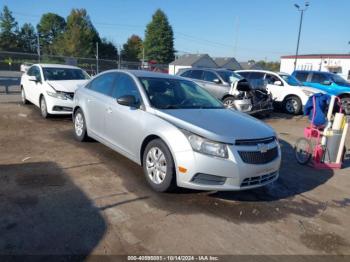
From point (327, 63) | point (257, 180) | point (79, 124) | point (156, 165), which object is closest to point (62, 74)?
point (79, 124)

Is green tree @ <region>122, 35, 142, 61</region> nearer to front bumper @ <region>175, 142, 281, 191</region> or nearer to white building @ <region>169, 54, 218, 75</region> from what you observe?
white building @ <region>169, 54, 218, 75</region>

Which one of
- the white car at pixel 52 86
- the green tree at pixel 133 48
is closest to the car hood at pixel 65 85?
the white car at pixel 52 86

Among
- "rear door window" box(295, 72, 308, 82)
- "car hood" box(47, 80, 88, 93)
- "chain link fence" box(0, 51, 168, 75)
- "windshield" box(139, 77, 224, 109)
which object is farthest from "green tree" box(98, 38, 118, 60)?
"windshield" box(139, 77, 224, 109)

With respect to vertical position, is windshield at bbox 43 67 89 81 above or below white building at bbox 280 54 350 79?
below

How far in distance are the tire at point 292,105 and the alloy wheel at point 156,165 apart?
407 inches

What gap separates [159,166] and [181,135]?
587mm

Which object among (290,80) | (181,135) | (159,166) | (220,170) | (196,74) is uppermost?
(196,74)

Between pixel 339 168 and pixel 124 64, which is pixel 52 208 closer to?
pixel 339 168

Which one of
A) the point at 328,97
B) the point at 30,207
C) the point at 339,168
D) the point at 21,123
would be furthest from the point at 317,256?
the point at 21,123

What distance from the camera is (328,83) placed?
47.5 ft

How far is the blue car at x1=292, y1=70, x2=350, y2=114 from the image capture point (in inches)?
568

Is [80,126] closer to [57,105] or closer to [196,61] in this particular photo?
[57,105]

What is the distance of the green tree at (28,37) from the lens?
3233 inches

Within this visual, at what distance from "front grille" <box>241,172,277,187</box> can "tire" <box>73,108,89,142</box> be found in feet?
11.9
